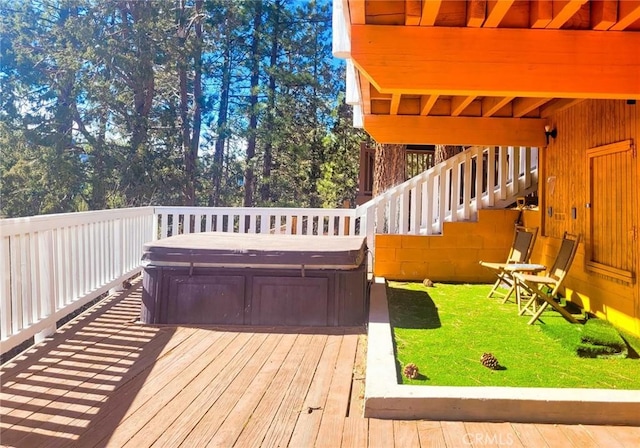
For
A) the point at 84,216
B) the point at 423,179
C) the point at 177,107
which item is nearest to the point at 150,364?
the point at 84,216

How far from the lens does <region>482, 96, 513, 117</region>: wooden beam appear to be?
183 inches

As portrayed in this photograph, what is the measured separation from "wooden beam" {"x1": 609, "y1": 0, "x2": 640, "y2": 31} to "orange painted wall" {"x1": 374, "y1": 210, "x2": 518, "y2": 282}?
388cm

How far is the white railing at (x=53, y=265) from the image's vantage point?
315 cm

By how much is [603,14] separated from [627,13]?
131mm

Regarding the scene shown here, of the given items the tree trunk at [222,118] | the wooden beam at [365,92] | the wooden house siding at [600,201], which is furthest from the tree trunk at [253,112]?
the wooden house siding at [600,201]

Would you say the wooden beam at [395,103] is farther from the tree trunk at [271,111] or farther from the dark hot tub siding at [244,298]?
the tree trunk at [271,111]

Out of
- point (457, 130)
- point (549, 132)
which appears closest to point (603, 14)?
point (457, 130)

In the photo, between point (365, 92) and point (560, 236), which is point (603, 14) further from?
point (560, 236)

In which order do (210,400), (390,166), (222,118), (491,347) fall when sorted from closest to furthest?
(210,400), (491,347), (390,166), (222,118)

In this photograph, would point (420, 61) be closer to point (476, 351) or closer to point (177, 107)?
point (476, 351)

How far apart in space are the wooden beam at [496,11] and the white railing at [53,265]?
3.44 meters

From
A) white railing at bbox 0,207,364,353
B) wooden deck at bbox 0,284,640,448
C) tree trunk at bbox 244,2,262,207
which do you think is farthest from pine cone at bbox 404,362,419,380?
tree trunk at bbox 244,2,262,207

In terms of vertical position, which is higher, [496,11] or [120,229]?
[496,11]

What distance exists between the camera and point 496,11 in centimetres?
281
